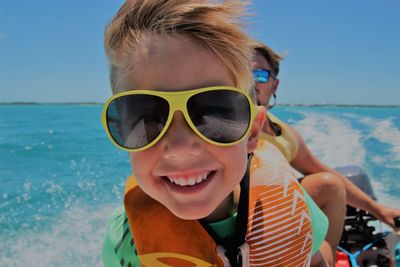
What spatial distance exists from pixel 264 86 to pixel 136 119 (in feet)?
5.51

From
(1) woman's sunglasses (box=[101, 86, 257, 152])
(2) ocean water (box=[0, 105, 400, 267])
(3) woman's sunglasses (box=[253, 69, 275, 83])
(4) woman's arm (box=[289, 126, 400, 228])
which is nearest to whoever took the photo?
(1) woman's sunglasses (box=[101, 86, 257, 152])

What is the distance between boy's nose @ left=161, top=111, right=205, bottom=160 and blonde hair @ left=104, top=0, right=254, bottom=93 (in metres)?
0.19

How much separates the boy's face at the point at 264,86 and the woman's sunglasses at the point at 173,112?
1514 millimetres

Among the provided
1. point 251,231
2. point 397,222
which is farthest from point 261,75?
point 251,231

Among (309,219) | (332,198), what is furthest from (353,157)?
(309,219)

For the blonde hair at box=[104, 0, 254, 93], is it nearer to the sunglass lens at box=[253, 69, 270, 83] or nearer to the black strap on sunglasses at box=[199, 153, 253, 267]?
the black strap on sunglasses at box=[199, 153, 253, 267]

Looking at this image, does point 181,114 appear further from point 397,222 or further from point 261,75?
point 397,222

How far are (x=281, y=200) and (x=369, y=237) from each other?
1533 mm

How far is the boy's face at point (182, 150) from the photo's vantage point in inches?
39.1

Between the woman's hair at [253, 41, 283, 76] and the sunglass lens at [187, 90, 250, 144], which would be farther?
the woman's hair at [253, 41, 283, 76]

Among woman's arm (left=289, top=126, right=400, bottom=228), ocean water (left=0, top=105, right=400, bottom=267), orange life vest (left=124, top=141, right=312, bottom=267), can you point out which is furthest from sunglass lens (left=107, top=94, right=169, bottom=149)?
ocean water (left=0, top=105, right=400, bottom=267)

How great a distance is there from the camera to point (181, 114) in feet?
3.30

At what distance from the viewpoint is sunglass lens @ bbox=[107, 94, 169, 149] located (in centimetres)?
100

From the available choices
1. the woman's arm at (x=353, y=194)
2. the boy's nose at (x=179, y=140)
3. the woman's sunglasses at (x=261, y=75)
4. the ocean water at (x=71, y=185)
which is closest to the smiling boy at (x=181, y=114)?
the boy's nose at (x=179, y=140)
